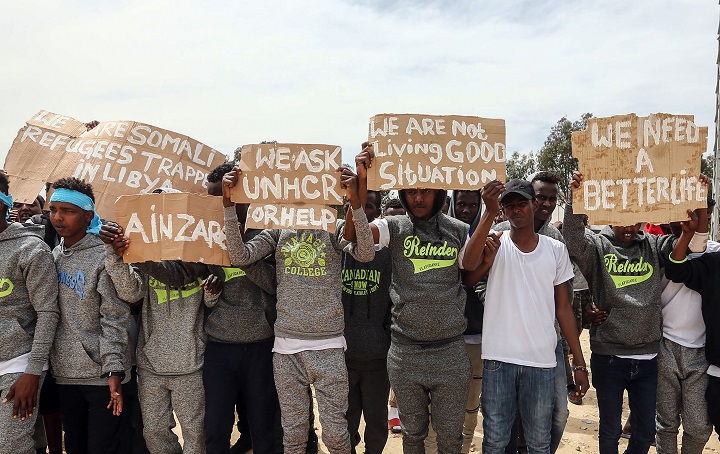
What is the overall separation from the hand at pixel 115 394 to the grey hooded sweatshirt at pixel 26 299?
1.59 feet

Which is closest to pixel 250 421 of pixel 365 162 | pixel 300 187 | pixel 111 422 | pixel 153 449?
pixel 153 449

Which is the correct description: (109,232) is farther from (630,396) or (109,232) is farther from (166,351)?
(630,396)

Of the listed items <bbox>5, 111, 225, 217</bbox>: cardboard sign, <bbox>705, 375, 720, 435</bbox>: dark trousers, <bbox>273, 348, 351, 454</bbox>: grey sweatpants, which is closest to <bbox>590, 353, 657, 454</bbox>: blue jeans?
<bbox>705, 375, 720, 435</bbox>: dark trousers

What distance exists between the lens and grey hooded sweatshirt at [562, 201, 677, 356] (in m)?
3.75

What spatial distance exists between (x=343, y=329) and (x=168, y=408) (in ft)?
4.58

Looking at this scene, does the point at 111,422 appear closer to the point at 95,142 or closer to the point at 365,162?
the point at 95,142

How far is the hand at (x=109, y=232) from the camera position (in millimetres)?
3558

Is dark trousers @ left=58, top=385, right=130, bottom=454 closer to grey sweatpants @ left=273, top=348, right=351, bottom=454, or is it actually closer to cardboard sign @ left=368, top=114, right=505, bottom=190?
grey sweatpants @ left=273, top=348, right=351, bottom=454

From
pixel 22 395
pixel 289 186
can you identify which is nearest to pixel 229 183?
pixel 289 186

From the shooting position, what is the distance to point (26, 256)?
3.59m

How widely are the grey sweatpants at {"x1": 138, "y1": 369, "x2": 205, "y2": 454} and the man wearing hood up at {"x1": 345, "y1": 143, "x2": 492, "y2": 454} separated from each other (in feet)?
4.69

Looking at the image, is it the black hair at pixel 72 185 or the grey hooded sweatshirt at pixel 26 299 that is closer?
the grey hooded sweatshirt at pixel 26 299

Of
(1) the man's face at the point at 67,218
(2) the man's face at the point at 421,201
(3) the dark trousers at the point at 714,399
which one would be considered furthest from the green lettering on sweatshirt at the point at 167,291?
(3) the dark trousers at the point at 714,399

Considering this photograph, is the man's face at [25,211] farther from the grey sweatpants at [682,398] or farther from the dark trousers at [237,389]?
the grey sweatpants at [682,398]
